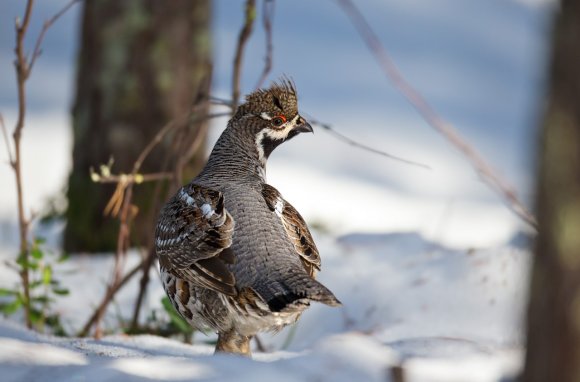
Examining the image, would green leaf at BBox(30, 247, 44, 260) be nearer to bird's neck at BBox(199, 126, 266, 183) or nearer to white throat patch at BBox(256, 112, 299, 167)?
bird's neck at BBox(199, 126, 266, 183)

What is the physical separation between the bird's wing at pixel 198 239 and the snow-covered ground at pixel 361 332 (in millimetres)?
328

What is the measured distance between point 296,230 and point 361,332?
4.20 feet

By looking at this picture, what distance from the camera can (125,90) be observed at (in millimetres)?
7484

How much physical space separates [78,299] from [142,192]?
1299mm

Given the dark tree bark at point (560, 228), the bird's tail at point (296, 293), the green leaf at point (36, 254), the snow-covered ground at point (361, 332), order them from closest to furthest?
the dark tree bark at point (560, 228), the snow-covered ground at point (361, 332), the bird's tail at point (296, 293), the green leaf at point (36, 254)

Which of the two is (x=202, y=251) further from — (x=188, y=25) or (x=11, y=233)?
(x=11, y=233)

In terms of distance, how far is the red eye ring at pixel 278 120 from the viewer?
4.28 m

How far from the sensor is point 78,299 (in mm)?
6121

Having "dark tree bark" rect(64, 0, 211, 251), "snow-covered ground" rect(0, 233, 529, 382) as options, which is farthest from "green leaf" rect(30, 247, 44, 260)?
"dark tree bark" rect(64, 0, 211, 251)

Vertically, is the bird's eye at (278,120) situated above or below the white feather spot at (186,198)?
above

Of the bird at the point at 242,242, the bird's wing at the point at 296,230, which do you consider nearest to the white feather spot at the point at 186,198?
the bird at the point at 242,242

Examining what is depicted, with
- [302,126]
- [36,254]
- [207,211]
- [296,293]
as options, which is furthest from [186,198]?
[36,254]

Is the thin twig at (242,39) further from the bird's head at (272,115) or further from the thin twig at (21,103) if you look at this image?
the thin twig at (21,103)

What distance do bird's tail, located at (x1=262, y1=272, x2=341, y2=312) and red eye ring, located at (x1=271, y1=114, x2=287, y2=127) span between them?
0.93 m
